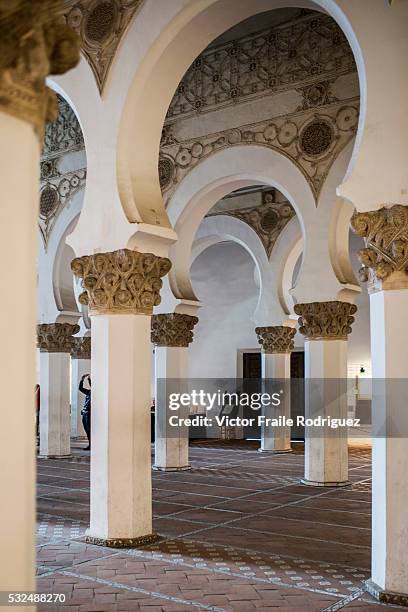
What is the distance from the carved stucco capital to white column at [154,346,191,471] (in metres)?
8.78

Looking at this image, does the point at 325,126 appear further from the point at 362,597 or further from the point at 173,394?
the point at 362,597

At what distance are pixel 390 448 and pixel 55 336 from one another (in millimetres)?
8667

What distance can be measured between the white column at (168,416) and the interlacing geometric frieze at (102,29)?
5.51 metres

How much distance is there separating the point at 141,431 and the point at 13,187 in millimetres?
4185

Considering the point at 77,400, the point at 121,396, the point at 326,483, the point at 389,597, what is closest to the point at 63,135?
the point at 326,483

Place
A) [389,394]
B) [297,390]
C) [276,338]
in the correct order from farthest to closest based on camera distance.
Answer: [297,390] < [276,338] < [389,394]

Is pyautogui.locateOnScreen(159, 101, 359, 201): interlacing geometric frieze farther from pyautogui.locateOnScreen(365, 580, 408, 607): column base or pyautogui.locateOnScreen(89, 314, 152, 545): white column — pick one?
pyautogui.locateOnScreen(365, 580, 408, 607): column base

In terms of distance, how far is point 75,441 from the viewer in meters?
17.5

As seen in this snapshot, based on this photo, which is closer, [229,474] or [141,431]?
[141,431]

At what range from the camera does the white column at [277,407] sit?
1399 cm

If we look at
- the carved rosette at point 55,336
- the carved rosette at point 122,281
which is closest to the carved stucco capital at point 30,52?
the carved rosette at point 122,281

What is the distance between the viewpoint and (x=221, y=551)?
633 centimetres

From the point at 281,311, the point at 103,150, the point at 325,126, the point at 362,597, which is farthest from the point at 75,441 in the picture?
the point at 362,597

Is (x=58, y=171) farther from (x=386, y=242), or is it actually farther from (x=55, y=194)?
(x=386, y=242)
